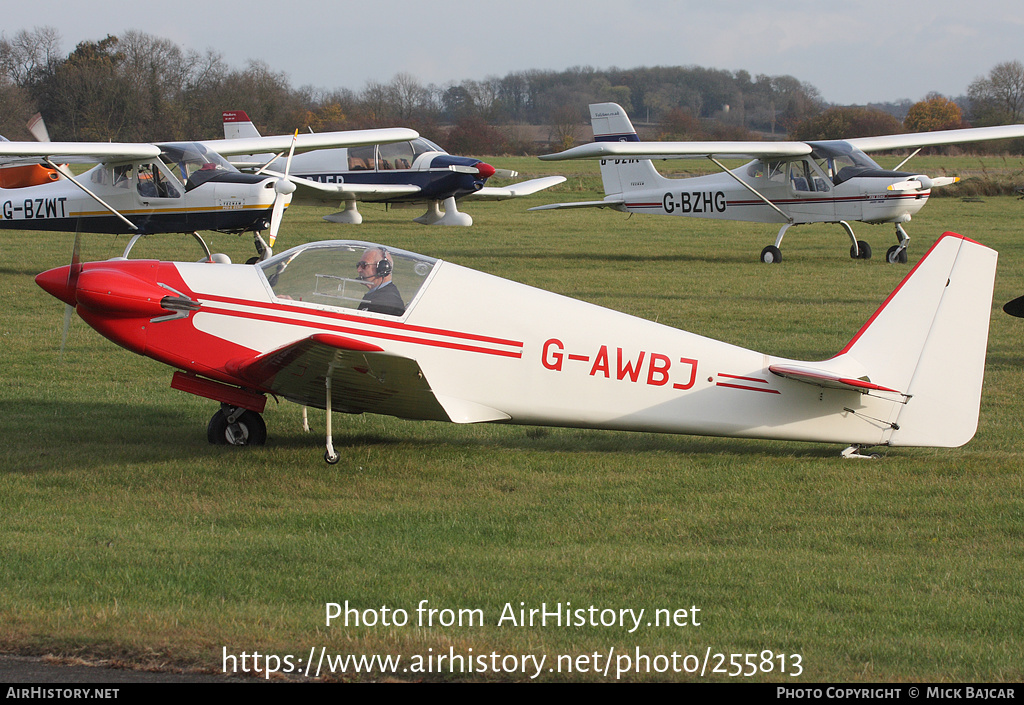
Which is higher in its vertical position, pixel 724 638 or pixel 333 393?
pixel 333 393

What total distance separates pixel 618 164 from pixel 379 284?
1725 centimetres

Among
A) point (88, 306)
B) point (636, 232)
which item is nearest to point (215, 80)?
point (636, 232)

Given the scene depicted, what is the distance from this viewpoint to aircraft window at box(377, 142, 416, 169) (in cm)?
2569

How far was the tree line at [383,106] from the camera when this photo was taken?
2197 inches

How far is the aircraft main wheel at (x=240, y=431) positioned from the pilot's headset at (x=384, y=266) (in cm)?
159

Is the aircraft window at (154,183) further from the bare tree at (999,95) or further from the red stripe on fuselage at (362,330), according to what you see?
the bare tree at (999,95)

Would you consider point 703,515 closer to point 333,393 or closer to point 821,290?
point 333,393

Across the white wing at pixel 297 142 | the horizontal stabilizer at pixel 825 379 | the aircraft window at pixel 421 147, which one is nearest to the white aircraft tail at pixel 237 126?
the aircraft window at pixel 421 147

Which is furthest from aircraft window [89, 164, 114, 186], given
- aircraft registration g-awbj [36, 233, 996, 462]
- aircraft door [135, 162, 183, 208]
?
aircraft registration g-awbj [36, 233, 996, 462]

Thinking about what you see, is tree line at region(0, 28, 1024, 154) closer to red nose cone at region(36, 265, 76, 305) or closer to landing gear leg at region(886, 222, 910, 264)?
landing gear leg at region(886, 222, 910, 264)

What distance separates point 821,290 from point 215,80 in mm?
58330

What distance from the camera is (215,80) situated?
215ft

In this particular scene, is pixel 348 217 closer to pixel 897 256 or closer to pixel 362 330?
pixel 897 256

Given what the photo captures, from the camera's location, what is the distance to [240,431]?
764 cm
